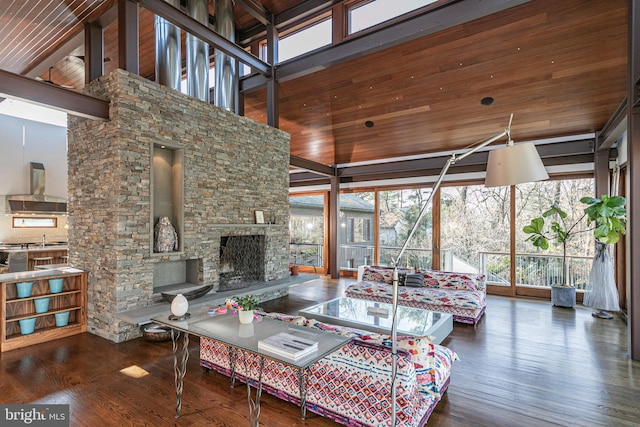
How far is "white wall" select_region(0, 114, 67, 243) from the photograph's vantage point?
8477mm

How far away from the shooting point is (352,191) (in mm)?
9219

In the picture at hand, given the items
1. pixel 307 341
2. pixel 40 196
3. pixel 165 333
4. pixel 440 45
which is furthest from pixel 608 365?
pixel 40 196

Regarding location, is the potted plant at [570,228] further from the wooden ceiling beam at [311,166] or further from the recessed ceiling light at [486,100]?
the wooden ceiling beam at [311,166]

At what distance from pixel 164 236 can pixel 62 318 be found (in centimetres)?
162

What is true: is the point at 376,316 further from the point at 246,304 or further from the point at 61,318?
the point at 61,318

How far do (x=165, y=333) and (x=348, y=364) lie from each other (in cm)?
273

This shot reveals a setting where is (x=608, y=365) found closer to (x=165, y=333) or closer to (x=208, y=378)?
(x=208, y=378)

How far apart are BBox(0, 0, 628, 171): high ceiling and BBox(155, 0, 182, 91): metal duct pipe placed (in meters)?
0.70

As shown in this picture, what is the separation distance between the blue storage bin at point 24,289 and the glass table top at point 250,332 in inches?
105

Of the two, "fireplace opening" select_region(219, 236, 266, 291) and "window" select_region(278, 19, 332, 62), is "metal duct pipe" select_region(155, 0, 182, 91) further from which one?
"fireplace opening" select_region(219, 236, 266, 291)

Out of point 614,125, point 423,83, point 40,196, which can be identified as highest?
point 423,83

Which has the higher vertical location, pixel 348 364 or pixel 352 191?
pixel 352 191

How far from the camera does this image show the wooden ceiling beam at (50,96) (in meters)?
3.25

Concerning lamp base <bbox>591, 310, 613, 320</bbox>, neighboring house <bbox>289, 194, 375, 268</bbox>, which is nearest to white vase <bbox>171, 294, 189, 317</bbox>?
lamp base <bbox>591, 310, 613, 320</bbox>
